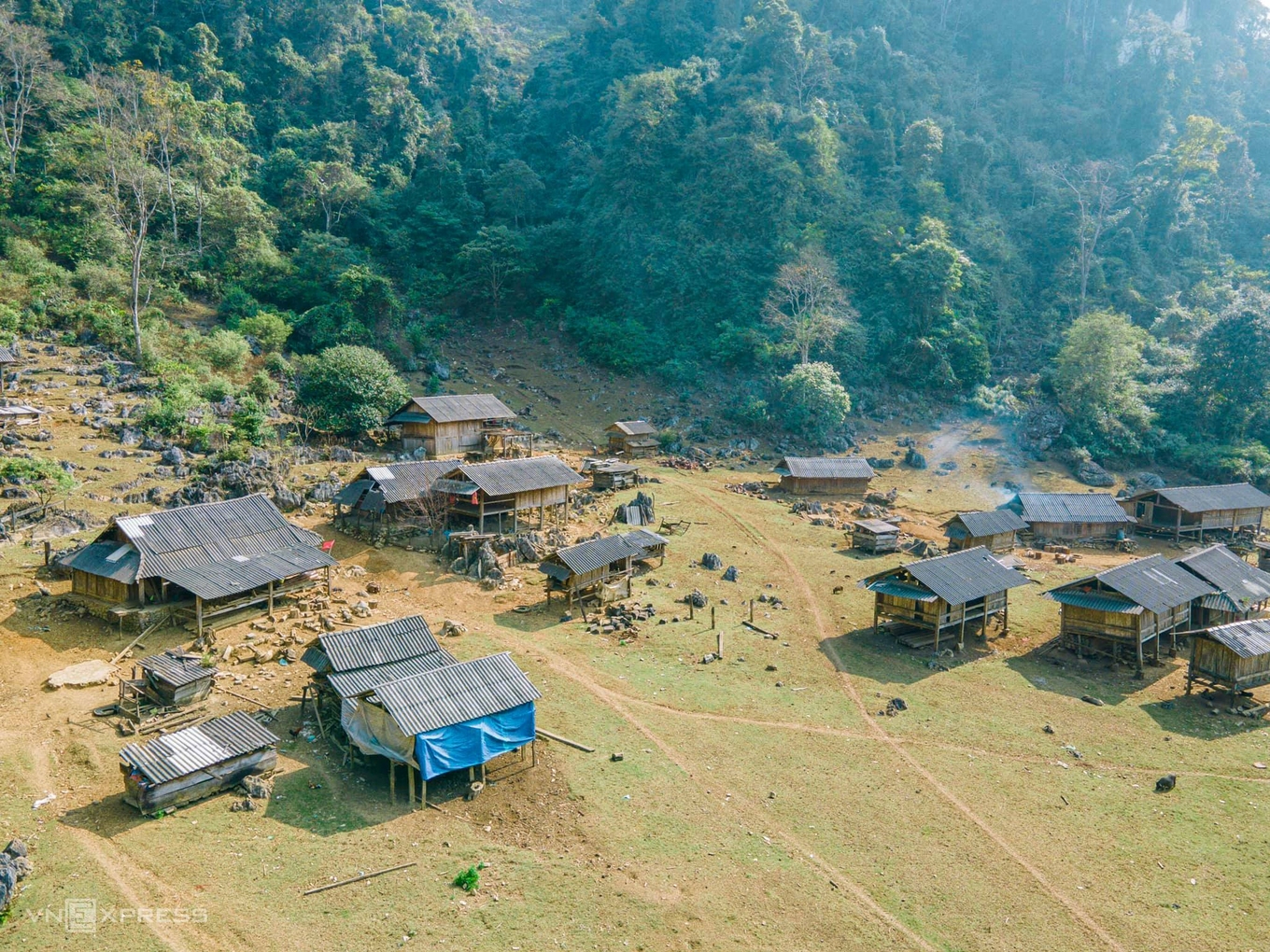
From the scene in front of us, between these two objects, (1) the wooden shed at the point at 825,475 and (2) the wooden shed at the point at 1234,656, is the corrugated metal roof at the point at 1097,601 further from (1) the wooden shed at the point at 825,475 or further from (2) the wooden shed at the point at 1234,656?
(1) the wooden shed at the point at 825,475

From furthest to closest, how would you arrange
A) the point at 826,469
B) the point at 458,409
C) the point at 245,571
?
the point at 826,469 → the point at 458,409 → the point at 245,571

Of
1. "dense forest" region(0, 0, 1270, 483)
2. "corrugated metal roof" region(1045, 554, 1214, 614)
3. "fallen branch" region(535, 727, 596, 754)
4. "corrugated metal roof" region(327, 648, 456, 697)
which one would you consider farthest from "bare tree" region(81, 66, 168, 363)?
"corrugated metal roof" region(1045, 554, 1214, 614)

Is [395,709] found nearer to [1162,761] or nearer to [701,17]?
[1162,761]

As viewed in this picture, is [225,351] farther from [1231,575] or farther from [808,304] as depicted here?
[1231,575]

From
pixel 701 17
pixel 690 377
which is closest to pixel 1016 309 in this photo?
pixel 690 377

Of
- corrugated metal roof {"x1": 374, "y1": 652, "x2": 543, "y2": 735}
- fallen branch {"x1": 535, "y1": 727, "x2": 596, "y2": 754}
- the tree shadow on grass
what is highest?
corrugated metal roof {"x1": 374, "y1": 652, "x2": 543, "y2": 735}

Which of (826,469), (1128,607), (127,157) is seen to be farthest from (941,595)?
(127,157)

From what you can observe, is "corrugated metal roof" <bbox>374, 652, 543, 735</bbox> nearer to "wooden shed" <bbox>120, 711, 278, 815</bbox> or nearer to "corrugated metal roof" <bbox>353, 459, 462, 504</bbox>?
"wooden shed" <bbox>120, 711, 278, 815</bbox>

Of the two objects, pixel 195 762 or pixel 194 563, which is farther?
pixel 194 563
